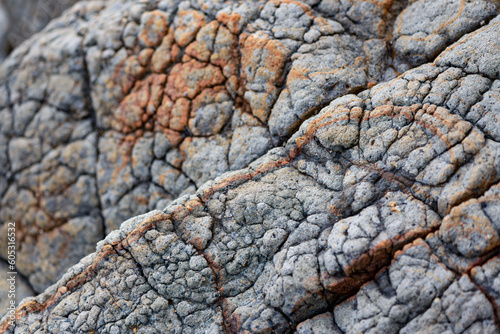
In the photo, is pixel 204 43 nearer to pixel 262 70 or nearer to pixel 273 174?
pixel 262 70

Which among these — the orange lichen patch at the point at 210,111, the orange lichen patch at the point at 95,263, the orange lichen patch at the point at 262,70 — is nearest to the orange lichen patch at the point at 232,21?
the orange lichen patch at the point at 262,70

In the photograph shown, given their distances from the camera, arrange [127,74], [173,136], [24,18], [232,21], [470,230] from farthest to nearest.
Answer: [24,18] → [127,74] → [173,136] → [232,21] → [470,230]

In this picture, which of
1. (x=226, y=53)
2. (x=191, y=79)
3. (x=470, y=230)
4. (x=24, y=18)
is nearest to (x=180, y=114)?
(x=191, y=79)

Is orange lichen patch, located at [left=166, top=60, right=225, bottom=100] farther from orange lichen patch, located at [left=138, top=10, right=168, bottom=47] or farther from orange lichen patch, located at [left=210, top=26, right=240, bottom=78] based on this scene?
orange lichen patch, located at [left=138, top=10, right=168, bottom=47]

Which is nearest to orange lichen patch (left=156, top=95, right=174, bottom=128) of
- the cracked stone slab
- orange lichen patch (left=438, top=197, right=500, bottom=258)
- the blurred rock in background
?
the cracked stone slab

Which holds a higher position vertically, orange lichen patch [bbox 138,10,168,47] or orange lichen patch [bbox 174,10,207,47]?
orange lichen patch [bbox 138,10,168,47]

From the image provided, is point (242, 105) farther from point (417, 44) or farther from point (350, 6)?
point (417, 44)
